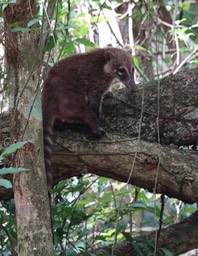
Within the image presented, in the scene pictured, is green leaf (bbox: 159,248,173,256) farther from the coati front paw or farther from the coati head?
the coati head

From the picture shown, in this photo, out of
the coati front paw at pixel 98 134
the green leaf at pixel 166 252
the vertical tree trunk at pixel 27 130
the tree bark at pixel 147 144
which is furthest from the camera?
the green leaf at pixel 166 252

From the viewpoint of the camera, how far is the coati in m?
3.71

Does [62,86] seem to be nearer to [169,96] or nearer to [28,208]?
[169,96]

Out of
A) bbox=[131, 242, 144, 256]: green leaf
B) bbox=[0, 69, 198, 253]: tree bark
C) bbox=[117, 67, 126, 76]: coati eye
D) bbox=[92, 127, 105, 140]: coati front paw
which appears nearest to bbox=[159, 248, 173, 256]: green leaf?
bbox=[131, 242, 144, 256]: green leaf

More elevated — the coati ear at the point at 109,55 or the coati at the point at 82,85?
the coati ear at the point at 109,55

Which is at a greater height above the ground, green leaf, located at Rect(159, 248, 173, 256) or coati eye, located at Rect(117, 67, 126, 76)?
coati eye, located at Rect(117, 67, 126, 76)

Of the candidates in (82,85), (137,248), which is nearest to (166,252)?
(137,248)

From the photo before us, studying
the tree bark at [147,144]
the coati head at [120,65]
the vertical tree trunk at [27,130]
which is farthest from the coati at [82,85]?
the vertical tree trunk at [27,130]

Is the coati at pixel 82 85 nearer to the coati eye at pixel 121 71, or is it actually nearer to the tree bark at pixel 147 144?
the coati eye at pixel 121 71

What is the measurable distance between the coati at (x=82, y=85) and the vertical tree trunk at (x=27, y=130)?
484 mm

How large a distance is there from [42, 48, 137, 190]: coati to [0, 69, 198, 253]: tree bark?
0.12 meters

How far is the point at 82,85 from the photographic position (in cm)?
404

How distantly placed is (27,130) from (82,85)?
1254 millimetres

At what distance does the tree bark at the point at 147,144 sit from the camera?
3.41 metres
